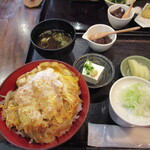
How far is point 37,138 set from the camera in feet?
3.55

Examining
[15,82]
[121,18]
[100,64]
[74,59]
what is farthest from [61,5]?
[15,82]

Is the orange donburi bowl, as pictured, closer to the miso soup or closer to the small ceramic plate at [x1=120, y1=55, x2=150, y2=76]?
the miso soup

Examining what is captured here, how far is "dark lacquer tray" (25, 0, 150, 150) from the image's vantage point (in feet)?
4.74

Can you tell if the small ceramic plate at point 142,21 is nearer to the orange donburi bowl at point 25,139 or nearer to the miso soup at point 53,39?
the miso soup at point 53,39

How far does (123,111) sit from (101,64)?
0.62 meters

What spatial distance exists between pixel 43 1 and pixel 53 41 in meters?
1.09

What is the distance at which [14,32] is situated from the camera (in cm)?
216

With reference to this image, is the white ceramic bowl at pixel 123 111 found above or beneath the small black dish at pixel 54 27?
beneath

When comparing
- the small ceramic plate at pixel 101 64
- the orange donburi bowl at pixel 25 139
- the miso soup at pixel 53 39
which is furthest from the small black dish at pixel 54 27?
the orange donburi bowl at pixel 25 139

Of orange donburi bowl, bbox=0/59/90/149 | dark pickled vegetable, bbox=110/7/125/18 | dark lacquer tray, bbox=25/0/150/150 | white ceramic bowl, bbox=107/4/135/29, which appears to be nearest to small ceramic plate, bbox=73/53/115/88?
dark lacquer tray, bbox=25/0/150/150

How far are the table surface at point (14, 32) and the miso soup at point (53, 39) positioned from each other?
249 millimetres

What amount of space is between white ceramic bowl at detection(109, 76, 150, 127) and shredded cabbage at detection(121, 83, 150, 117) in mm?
34

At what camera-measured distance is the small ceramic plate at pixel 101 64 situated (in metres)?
1.60

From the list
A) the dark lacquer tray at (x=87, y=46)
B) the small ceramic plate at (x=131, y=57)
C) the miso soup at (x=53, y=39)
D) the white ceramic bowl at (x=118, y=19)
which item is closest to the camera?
the dark lacquer tray at (x=87, y=46)
